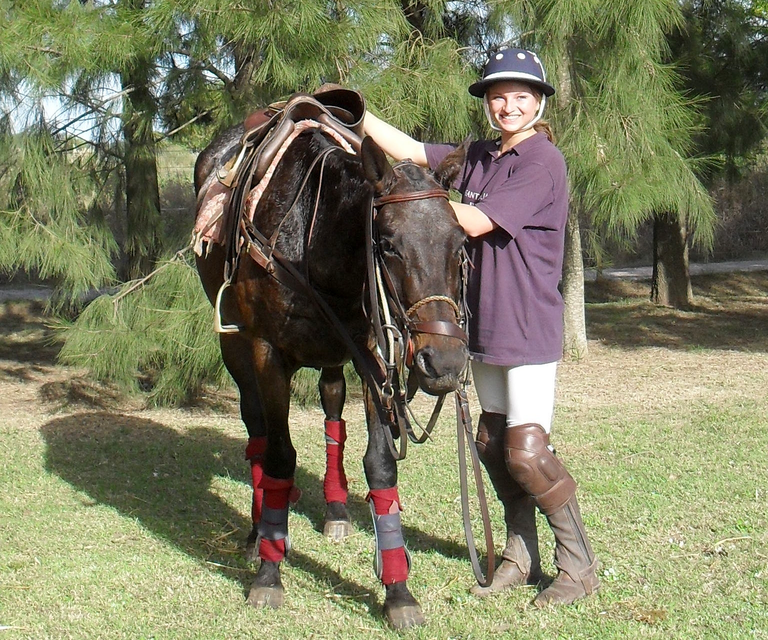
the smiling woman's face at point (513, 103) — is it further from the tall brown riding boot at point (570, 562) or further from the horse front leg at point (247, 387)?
the horse front leg at point (247, 387)

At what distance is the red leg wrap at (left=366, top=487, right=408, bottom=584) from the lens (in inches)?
127

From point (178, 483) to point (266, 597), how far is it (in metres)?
1.97

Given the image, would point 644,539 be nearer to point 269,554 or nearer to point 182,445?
point 269,554

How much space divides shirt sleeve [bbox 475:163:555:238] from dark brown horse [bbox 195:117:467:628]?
8.1 inches

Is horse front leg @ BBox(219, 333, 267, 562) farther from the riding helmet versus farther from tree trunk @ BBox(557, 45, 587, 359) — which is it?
tree trunk @ BBox(557, 45, 587, 359)

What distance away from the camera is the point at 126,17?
6.55 m

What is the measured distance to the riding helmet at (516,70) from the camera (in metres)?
3.14

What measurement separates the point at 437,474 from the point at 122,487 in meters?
1.82

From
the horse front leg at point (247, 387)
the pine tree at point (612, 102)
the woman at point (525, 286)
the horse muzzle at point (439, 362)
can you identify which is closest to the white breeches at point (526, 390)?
the woman at point (525, 286)

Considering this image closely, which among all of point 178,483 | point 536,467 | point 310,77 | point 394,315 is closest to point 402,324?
point 394,315

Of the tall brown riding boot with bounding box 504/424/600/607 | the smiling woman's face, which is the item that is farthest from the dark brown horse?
the tall brown riding boot with bounding box 504/424/600/607

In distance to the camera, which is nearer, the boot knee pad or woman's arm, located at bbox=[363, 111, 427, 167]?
the boot knee pad

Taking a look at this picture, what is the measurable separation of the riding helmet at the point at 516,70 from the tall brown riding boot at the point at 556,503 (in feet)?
4.01

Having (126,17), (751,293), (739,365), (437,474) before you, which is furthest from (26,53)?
(751,293)
